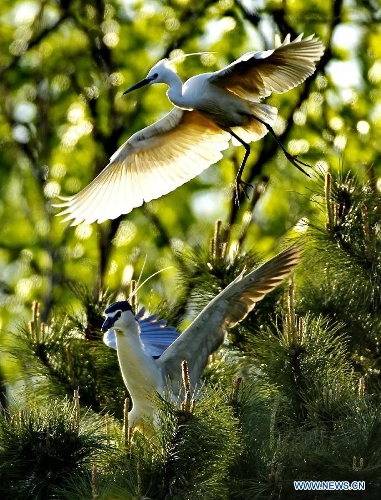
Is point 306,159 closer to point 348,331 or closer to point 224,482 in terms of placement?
point 348,331

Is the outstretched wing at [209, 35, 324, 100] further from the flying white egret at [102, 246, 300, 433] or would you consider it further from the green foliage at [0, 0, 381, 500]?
the flying white egret at [102, 246, 300, 433]

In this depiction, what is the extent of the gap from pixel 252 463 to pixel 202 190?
666 centimetres

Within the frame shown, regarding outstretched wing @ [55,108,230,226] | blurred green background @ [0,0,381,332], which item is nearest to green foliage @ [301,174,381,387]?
outstretched wing @ [55,108,230,226]

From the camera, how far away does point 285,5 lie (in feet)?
27.3

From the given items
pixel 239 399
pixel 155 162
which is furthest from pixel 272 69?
pixel 239 399

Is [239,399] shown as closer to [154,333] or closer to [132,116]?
[154,333]

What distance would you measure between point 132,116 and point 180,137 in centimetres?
383

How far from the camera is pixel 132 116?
873 cm

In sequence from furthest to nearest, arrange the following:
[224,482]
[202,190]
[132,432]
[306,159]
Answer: [202,190] < [306,159] < [224,482] < [132,432]

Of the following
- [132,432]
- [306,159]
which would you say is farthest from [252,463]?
[306,159]

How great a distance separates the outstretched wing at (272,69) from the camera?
3.95m

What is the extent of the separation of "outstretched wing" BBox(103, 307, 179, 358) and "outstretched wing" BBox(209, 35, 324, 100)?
3.19ft

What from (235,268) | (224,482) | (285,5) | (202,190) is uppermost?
(285,5)

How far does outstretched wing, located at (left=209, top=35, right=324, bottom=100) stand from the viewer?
3.95 meters
